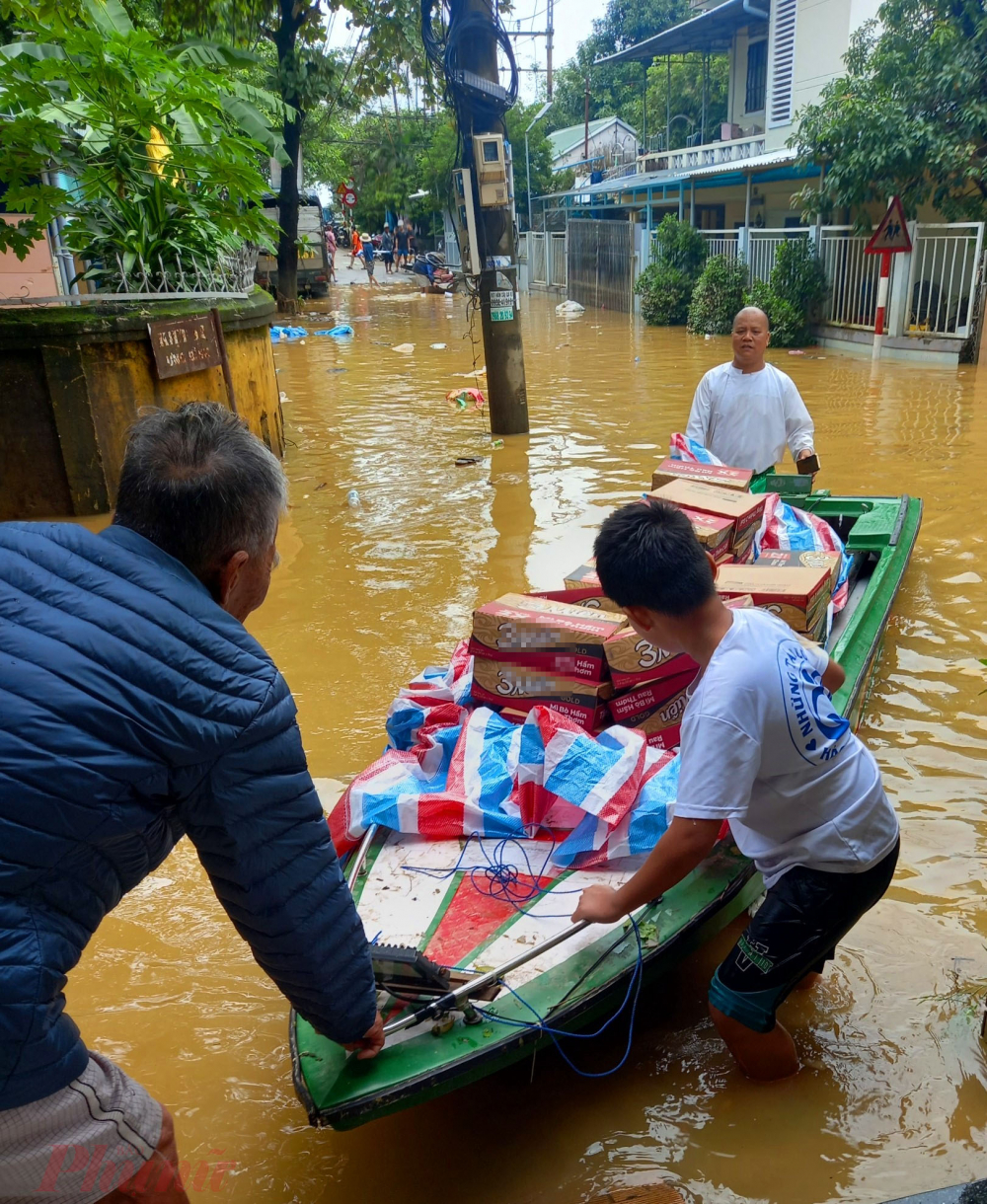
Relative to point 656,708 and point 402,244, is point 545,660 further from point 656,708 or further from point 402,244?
point 402,244

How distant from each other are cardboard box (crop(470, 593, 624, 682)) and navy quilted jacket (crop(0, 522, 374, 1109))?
1.78m

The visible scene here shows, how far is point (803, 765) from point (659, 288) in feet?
62.4

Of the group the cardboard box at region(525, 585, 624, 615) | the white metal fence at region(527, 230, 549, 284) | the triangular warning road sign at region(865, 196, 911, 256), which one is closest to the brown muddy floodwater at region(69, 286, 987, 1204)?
the cardboard box at region(525, 585, 624, 615)

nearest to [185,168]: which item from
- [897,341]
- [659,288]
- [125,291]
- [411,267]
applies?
[125,291]

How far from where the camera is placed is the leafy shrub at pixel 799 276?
15938 millimetres

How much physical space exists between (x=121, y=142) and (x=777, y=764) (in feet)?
25.6

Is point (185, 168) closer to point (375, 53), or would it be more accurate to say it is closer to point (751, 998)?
point (751, 998)

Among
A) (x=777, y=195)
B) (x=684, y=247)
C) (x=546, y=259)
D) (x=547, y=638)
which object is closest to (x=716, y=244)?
(x=684, y=247)

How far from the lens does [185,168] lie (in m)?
7.81

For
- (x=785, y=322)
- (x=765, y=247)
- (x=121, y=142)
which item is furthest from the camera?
(x=765, y=247)

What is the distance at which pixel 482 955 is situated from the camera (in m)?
2.58

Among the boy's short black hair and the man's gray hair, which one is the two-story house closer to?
the boy's short black hair

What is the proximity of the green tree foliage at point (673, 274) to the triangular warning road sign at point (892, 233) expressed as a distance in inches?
249

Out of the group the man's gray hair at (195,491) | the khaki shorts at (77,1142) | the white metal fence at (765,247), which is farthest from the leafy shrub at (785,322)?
the khaki shorts at (77,1142)
